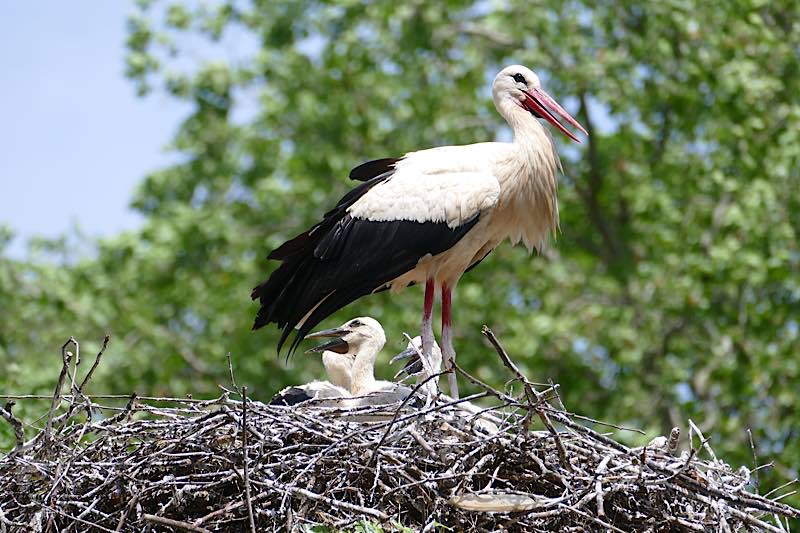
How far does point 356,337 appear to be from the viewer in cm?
765

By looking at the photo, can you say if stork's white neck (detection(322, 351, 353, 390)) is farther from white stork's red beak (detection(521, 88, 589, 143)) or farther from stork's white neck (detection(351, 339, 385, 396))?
white stork's red beak (detection(521, 88, 589, 143))

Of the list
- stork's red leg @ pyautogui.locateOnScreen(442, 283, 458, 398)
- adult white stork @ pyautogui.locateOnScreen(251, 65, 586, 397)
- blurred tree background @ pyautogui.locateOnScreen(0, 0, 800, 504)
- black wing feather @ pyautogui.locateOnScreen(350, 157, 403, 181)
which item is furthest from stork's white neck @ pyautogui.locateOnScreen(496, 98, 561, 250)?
blurred tree background @ pyautogui.locateOnScreen(0, 0, 800, 504)

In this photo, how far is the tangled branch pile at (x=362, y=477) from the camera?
18.6 ft

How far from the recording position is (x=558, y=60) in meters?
14.8

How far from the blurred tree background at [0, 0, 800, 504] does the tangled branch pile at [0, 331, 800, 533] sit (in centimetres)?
629

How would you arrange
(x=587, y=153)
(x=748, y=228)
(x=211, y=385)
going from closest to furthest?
(x=748, y=228) → (x=211, y=385) → (x=587, y=153)

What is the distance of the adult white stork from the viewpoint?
24.6 feet

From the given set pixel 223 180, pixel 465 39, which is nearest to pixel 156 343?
pixel 223 180

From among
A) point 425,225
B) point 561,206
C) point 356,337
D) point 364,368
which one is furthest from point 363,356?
point 561,206

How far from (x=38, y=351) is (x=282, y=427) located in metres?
9.80

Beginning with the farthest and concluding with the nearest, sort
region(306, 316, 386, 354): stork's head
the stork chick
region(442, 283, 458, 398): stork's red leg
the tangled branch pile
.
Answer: region(442, 283, 458, 398): stork's red leg < region(306, 316, 386, 354): stork's head < the stork chick < the tangled branch pile

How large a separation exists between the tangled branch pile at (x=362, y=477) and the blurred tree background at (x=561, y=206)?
629cm

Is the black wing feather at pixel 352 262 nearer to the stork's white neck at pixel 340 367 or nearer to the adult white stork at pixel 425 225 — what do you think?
the adult white stork at pixel 425 225

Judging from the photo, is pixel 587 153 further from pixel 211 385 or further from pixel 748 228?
pixel 211 385
